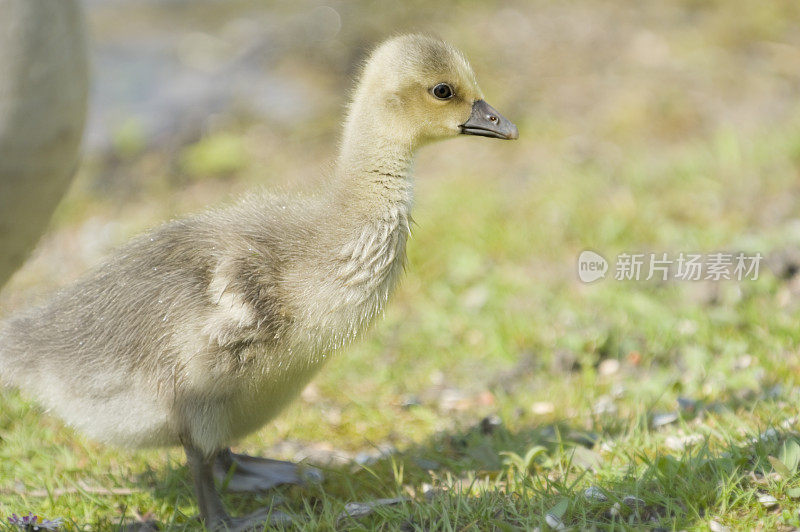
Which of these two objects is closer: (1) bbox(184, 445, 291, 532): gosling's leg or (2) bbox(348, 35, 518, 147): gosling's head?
(1) bbox(184, 445, 291, 532): gosling's leg

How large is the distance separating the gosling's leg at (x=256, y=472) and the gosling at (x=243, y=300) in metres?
0.03

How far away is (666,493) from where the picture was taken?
277 centimetres

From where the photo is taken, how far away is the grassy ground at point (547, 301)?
2996 mm

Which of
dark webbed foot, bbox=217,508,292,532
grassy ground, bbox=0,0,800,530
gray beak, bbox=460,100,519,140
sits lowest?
dark webbed foot, bbox=217,508,292,532

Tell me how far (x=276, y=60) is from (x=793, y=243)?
4.80 meters

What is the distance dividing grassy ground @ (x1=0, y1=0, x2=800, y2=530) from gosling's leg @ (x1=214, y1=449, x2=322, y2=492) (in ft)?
0.22

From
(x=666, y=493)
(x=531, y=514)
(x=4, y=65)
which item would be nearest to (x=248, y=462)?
(x=531, y=514)

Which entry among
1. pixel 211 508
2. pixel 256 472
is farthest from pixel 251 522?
pixel 256 472

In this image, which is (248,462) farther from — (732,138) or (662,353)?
(732,138)

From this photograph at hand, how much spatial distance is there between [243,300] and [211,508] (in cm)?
76

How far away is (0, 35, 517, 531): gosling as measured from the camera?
2863 mm

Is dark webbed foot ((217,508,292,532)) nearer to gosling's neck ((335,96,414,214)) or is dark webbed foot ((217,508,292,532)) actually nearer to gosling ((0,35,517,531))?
gosling ((0,35,517,531))

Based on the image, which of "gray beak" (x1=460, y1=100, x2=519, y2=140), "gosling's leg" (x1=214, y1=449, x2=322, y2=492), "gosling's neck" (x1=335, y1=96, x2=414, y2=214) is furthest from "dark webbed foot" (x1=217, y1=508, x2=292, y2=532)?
"gray beak" (x1=460, y1=100, x2=519, y2=140)

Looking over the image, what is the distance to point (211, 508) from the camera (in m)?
3.02
